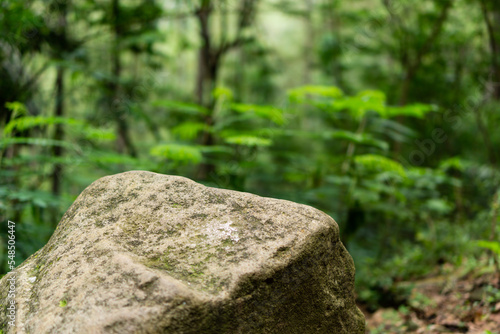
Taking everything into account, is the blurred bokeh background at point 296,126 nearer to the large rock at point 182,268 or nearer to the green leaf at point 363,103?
the green leaf at point 363,103

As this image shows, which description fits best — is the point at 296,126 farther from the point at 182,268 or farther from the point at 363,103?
the point at 182,268

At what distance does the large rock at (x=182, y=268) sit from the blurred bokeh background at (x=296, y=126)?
0.95 m

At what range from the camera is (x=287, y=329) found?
1.65 meters

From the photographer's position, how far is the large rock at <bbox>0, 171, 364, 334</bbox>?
138 cm

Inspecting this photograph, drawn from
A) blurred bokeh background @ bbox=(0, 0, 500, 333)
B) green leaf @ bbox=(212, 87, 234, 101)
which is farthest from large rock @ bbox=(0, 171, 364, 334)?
green leaf @ bbox=(212, 87, 234, 101)

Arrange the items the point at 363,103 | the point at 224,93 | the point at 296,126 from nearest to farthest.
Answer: the point at 363,103 → the point at 224,93 → the point at 296,126

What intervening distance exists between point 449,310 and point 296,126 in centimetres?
580

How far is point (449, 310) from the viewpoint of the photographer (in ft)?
9.86

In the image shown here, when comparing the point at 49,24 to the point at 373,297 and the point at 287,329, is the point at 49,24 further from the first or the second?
the point at 373,297

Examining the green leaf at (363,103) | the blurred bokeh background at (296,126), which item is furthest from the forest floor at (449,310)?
the green leaf at (363,103)

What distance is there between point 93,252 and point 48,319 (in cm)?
33

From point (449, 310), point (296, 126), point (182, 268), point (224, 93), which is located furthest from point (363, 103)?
point (296, 126)

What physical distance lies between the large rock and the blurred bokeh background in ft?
3.11

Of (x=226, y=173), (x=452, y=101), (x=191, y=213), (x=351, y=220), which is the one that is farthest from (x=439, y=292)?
(x=452, y=101)
